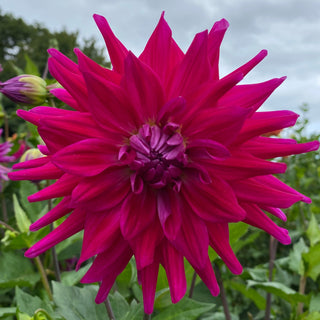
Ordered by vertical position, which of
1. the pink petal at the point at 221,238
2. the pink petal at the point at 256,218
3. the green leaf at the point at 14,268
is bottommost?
the green leaf at the point at 14,268

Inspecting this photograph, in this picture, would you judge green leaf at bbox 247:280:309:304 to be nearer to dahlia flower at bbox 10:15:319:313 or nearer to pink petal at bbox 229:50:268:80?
dahlia flower at bbox 10:15:319:313

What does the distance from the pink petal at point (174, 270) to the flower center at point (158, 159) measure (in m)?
0.11

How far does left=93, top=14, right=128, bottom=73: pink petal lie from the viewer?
0.71m

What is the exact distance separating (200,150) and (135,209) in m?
0.15

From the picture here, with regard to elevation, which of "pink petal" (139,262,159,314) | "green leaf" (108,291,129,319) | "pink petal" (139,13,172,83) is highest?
"pink petal" (139,13,172,83)

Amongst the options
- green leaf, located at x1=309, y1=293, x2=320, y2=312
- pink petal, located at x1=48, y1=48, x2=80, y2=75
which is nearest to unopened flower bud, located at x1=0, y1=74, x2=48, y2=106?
pink petal, located at x1=48, y1=48, x2=80, y2=75

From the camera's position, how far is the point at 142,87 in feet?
2.09

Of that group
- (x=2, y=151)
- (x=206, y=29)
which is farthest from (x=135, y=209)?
(x=2, y=151)

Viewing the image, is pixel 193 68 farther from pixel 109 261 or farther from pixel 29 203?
pixel 29 203

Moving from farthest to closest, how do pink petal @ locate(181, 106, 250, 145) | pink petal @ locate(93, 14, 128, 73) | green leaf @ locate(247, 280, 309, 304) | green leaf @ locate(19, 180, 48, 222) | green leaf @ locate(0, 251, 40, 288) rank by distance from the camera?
1. green leaf @ locate(19, 180, 48, 222)
2. green leaf @ locate(0, 251, 40, 288)
3. green leaf @ locate(247, 280, 309, 304)
4. pink petal @ locate(93, 14, 128, 73)
5. pink petal @ locate(181, 106, 250, 145)

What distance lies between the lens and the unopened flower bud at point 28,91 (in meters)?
1.00

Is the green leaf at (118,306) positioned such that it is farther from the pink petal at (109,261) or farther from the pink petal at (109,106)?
the pink petal at (109,106)

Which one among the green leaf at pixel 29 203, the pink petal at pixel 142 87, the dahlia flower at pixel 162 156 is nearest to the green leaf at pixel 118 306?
the dahlia flower at pixel 162 156

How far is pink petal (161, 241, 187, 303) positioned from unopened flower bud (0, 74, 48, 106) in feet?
1.81
